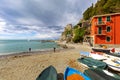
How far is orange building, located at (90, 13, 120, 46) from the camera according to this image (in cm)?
2680

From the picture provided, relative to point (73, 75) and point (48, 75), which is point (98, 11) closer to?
point (73, 75)

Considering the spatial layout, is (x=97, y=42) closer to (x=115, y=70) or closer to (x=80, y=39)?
(x=80, y=39)

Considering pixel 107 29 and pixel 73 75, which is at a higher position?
pixel 107 29

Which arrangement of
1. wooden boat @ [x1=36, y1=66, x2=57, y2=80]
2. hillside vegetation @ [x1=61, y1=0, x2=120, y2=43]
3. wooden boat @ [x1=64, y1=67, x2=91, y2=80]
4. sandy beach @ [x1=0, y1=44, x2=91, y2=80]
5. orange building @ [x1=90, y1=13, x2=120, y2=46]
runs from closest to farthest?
wooden boat @ [x1=64, y1=67, x2=91, y2=80]
wooden boat @ [x1=36, y1=66, x2=57, y2=80]
sandy beach @ [x1=0, y1=44, x2=91, y2=80]
orange building @ [x1=90, y1=13, x2=120, y2=46]
hillside vegetation @ [x1=61, y1=0, x2=120, y2=43]

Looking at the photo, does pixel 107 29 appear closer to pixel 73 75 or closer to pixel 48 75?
pixel 73 75

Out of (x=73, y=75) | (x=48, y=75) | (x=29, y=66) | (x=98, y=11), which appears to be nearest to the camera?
(x=73, y=75)

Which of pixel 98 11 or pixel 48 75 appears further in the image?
pixel 98 11

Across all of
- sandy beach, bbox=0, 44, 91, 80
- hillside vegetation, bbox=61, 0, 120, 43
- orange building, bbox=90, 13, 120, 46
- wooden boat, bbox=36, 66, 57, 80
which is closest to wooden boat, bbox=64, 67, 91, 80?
wooden boat, bbox=36, 66, 57, 80

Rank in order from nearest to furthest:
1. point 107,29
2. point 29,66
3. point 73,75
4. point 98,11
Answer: point 73,75
point 29,66
point 107,29
point 98,11

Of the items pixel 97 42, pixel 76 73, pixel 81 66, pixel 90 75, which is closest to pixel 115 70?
pixel 81 66

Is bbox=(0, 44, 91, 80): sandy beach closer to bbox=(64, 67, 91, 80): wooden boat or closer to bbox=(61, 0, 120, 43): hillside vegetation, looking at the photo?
bbox=(64, 67, 91, 80): wooden boat

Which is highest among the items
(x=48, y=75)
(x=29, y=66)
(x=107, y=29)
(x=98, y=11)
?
(x=98, y=11)

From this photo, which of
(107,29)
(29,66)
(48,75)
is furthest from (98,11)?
(48,75)

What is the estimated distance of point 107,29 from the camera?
27.8m
